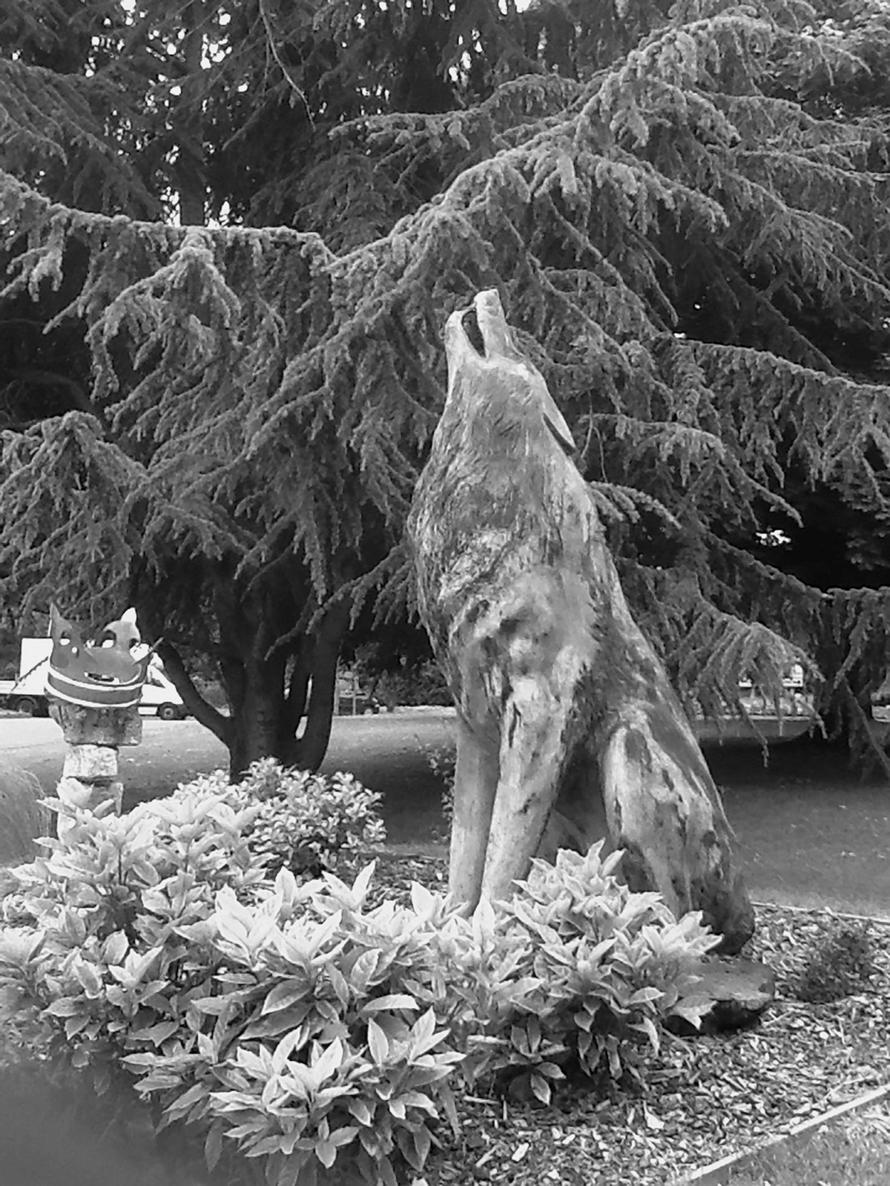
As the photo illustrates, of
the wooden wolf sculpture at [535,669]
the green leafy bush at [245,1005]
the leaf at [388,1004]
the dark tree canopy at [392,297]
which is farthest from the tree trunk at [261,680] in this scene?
the leaf at [388,1004]

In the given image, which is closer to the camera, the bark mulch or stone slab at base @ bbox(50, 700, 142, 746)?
the bark mulch

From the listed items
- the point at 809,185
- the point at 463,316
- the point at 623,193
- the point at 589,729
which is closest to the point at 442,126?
the point at 623,193

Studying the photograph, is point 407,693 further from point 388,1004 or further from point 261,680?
point 388,1004

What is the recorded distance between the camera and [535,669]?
4.27 meters

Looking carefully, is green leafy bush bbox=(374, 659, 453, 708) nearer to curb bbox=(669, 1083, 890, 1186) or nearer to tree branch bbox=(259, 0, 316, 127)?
tree branch bbox=(259, 0, 316, 127)

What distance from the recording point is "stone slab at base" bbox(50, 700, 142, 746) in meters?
6.44

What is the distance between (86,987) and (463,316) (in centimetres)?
284

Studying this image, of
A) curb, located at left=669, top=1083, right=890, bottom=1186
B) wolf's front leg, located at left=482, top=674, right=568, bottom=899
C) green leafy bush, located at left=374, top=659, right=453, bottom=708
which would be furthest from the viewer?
green leafy bush, located at left=374, top=659, right=453, bottom=708

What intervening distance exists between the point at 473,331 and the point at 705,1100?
9.63 ft

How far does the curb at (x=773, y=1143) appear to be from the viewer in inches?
136

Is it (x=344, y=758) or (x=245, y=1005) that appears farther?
(x=344, y=758)

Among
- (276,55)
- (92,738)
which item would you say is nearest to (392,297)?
(92,738)

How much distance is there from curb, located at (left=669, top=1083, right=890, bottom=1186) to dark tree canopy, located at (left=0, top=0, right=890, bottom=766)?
4100 mm

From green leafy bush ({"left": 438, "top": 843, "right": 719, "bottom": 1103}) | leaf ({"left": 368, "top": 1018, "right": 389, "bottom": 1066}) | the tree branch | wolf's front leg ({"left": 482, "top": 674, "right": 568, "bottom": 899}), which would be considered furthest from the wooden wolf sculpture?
the tree branch
